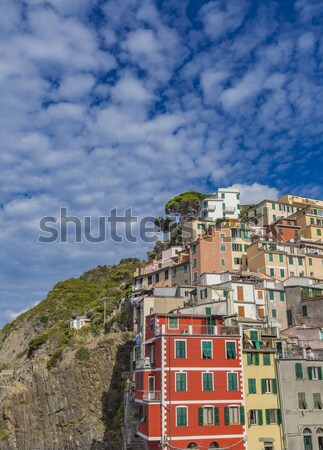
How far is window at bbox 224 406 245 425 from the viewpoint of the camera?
4169 cm

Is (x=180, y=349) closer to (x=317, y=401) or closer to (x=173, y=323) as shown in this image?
(x=173, y=323)

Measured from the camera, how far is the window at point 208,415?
1619 inches

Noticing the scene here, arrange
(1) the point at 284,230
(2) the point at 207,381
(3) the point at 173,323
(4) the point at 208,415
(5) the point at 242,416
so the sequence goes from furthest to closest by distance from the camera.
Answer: (1) the point at 284,230
(3) the point at 173,323
(2) the point at 207,381
(5) the point at 242,416
(4) the point at 208,415

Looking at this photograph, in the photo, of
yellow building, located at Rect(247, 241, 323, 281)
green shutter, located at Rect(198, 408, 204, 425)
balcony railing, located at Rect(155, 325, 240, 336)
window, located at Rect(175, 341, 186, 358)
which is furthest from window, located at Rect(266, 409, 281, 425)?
yellow building, located at Rect(247, 241, 323, 281)

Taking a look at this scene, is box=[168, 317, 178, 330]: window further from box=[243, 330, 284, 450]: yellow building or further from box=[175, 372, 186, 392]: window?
box=[243, 330, 284, 450]: yellow building

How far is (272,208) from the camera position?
97.1m

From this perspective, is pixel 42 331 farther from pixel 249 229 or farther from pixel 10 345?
pixel 249 229

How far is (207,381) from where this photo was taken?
42406mm

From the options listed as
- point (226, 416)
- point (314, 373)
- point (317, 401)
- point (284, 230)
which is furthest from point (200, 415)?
point (284, 230)

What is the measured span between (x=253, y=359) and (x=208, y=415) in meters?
6.86

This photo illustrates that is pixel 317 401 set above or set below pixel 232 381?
below

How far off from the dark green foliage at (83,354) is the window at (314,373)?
3265 cm

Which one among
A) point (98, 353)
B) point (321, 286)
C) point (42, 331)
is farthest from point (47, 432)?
point (321, 286)

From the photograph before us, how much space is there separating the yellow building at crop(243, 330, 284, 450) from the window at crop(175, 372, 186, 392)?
5.93 metres
